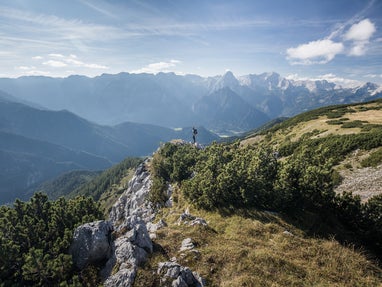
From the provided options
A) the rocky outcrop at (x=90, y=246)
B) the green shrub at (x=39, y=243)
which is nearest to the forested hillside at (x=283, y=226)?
the rocky outcrop at (x=90, y=246)

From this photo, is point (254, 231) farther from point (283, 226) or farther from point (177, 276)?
point (177, 276)

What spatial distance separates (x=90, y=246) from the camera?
18.7m

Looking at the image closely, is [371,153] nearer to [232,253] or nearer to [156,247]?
[232,253]

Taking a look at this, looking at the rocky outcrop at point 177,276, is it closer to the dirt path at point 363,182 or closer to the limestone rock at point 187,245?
the limestone rock at point 187,245

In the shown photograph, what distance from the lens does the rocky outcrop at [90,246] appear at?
59.5 feet

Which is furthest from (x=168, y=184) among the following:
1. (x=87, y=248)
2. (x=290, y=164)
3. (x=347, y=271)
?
(x=347, y=271)

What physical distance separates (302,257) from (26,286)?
75.6ft

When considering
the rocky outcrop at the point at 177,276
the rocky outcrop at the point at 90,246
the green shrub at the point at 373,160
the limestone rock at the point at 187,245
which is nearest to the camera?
the rocky outcrop at the point at 177,276

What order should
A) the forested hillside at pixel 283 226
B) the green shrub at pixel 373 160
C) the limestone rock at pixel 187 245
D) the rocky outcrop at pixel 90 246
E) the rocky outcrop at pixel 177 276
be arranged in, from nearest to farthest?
the rocky outcrop at pixel 177 276, the forested hillside at pixel 283 226, the rocky outcrop at pixel 90 246, the limestone rock at pixel 187 245, the green shrub at pixel 373 160

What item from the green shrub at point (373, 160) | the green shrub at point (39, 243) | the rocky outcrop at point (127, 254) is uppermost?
the green shrub at point (373, 160)

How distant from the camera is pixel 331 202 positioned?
2848cm

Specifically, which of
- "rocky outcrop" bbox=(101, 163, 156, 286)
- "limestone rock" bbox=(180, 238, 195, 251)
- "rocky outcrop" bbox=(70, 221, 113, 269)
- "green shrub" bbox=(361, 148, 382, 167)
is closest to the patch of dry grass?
"limestone rock" bbox=(180, 238, 195, 251)

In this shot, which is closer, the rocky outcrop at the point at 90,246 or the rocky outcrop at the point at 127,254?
the rocky outcrop at the point at 127,254

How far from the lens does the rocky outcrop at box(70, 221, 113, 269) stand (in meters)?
18.1
